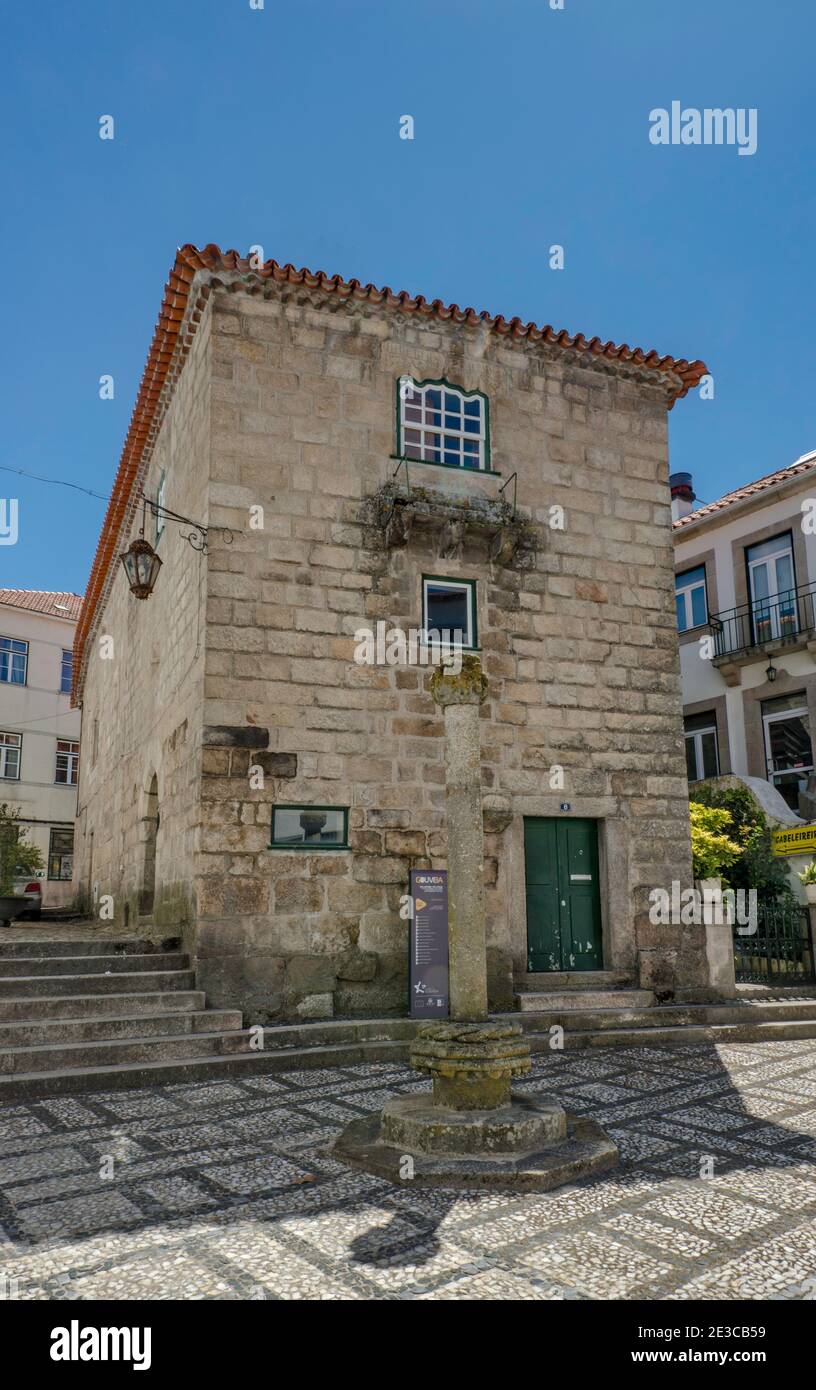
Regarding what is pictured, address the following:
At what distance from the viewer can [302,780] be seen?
8.38 m

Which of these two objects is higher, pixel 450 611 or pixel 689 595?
pixel 689 595

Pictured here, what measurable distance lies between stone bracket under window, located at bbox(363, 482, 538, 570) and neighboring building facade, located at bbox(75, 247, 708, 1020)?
3cm

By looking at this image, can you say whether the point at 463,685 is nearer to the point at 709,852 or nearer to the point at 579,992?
the point at 579,992

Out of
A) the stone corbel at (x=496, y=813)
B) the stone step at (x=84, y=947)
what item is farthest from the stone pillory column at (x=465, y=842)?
the stone step at (x=84, y=947)

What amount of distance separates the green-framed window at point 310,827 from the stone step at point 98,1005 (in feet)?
4.75

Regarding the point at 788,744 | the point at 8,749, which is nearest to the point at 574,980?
the point at 788,744

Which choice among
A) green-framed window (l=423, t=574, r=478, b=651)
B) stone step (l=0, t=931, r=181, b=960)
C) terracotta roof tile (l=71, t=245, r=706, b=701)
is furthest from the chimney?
stone step (l=0, t=931, r=181, b=960)

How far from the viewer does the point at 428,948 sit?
8.09 m

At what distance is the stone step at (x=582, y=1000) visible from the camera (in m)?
8.58

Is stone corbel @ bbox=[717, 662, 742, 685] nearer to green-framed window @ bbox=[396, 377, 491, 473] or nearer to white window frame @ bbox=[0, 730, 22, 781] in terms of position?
green-framed window @ bbox=[396, 377, 491, 473]

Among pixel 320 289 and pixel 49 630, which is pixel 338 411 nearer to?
pixel 320 289

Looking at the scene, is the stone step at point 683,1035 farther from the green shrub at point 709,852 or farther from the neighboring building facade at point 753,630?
the neighboring building facade at point 753,630

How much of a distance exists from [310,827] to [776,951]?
5.71 m

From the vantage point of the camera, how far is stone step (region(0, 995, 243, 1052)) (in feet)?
21.4
